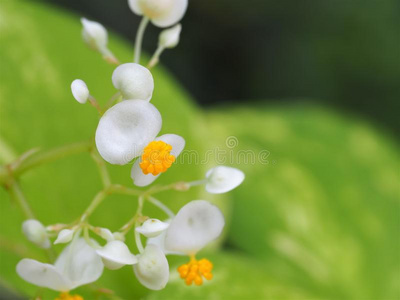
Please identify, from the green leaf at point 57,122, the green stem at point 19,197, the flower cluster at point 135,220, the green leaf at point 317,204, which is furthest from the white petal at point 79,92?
the green leaf at point 317,204

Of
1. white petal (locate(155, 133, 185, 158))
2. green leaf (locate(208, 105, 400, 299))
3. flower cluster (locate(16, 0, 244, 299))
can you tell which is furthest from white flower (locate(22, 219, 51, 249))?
green leaf (locate(208, 105, 400, 299))

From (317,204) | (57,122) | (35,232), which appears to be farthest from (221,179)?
(317,204)

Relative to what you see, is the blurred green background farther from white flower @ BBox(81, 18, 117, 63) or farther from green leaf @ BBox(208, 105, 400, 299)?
white flower @ BBox(81, 18, 117, 63)

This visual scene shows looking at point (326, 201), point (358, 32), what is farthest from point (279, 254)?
point (358, 32)

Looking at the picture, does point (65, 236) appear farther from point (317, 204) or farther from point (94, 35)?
point (317, 204)

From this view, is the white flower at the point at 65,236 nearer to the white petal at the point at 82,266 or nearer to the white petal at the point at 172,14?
the white petal at the point at 82,266

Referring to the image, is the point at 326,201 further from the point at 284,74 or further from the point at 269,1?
the point at 269,1

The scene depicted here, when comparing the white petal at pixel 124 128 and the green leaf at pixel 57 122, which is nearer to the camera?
the white petal at pixel 124 128
